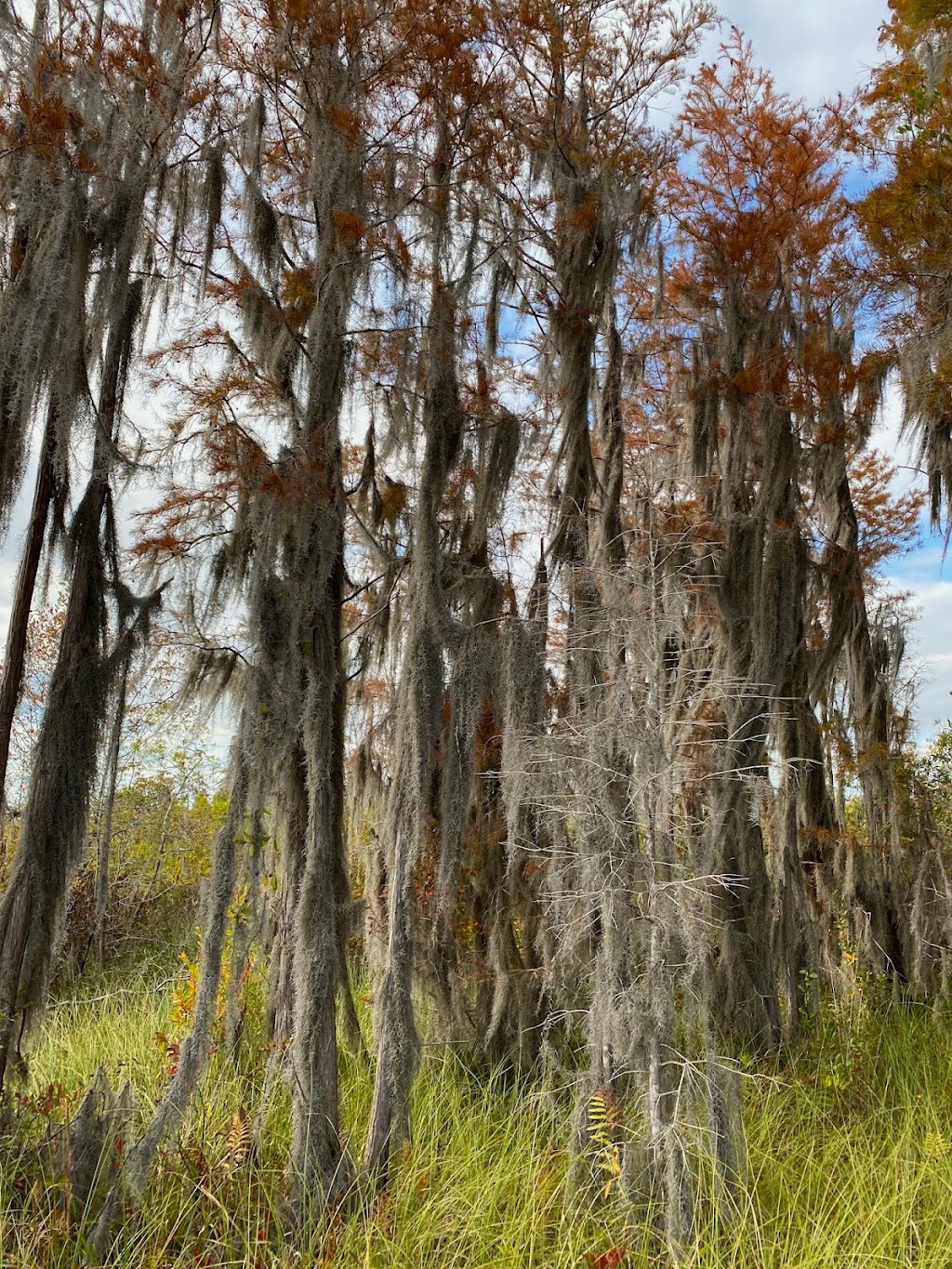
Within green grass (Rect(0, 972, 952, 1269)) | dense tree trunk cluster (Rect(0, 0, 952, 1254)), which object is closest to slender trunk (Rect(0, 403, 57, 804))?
dense tree trunk cluster (Rect(0, 0, 952, 1254))

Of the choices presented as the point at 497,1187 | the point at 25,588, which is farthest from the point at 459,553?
the point at 497,1187

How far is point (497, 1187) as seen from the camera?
14.3 feet

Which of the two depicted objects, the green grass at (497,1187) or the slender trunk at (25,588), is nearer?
the green grass at (497,1187)

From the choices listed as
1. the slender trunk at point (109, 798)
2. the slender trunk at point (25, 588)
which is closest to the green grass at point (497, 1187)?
the slender trunk at point (109, 798)

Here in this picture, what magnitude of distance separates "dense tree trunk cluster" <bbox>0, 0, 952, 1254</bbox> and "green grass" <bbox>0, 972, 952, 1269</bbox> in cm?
22

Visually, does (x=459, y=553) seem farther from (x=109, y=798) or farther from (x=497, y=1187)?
(x=497, y=1187)

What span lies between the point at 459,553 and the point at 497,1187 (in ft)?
10.8

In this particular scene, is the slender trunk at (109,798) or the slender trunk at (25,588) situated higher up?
the slender trunk at (25,588)

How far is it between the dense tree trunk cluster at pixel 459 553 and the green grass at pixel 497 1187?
217mm

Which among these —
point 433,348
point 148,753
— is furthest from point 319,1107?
point 148,753

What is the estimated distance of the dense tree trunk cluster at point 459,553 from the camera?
4191 millimetres

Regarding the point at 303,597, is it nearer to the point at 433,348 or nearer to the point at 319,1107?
the point at 433,348

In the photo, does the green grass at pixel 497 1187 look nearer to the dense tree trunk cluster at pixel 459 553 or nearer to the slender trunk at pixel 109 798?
the dense tree trunk cluster at pixel 459 553

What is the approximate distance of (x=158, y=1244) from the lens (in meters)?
3.80
